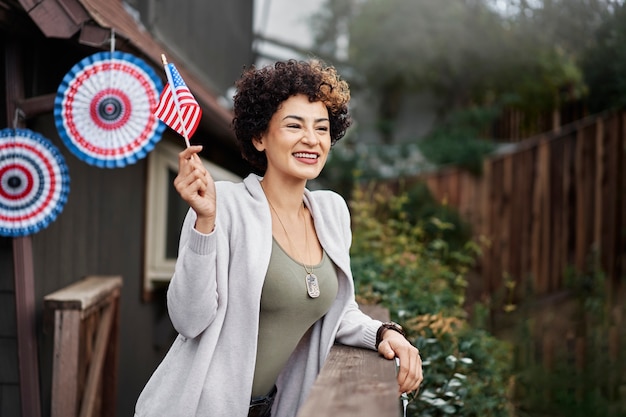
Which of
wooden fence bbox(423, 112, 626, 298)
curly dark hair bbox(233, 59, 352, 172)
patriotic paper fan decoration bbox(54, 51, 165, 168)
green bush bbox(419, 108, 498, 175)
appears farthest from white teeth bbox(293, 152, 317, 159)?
green bush bbox(419, 108, 498, 175)

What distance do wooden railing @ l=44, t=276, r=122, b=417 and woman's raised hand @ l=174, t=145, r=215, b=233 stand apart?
1.43m

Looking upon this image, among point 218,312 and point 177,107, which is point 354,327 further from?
point 177,107

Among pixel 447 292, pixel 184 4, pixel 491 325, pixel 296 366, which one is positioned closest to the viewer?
pixel 296 366

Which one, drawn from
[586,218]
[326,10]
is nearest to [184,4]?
[586,218]

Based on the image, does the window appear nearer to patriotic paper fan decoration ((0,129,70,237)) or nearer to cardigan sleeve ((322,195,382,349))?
patriotic paper fan decoration ((0,129,70,237))

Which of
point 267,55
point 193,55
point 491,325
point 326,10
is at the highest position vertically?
point 326,10

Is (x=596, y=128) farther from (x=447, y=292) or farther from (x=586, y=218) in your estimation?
(x=447, y=292)

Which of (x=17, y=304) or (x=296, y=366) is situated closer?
(x=296, y=366)

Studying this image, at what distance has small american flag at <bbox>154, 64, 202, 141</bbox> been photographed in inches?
81.8

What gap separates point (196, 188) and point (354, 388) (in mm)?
604

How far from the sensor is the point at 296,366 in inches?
88.7

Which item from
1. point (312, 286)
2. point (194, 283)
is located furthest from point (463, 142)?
point (194, 283)

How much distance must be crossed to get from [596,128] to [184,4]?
13.9 ft

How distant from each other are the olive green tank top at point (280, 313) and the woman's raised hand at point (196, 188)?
0.30 meters
